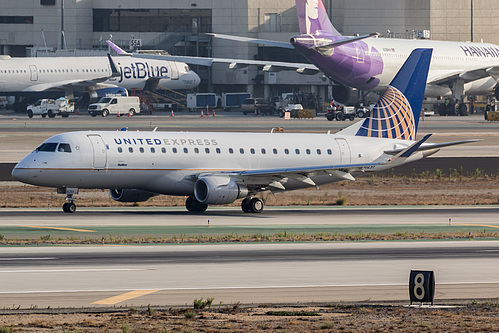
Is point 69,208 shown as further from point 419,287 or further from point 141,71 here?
point 141,71

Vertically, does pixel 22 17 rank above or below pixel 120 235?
above

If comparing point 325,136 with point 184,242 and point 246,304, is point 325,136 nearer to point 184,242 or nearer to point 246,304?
point 184,242

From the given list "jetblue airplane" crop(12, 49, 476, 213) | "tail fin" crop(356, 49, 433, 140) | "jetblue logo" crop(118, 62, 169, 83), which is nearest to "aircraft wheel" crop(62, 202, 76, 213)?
"jetblue airplane" crop(12, 49, 476, 213)

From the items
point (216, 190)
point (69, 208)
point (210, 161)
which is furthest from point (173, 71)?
point (216, 190)

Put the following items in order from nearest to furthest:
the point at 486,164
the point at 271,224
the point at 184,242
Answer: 1. the point at 184,242
2. the point at 271,224
3. the point at 486,164

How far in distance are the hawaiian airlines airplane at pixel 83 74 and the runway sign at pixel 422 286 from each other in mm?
104296

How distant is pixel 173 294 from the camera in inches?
891

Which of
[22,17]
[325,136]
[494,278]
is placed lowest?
[494,278]

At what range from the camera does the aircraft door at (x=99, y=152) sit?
39.8 m

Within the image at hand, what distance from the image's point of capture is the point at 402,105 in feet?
159

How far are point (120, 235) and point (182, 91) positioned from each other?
360 feet

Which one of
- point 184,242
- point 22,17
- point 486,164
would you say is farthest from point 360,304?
point 22,17

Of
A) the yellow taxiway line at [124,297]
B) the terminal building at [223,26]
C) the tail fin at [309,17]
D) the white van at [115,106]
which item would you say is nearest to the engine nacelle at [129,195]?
the yellow taxiway line at [124,297]

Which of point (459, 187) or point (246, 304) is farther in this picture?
point (459, 187)
